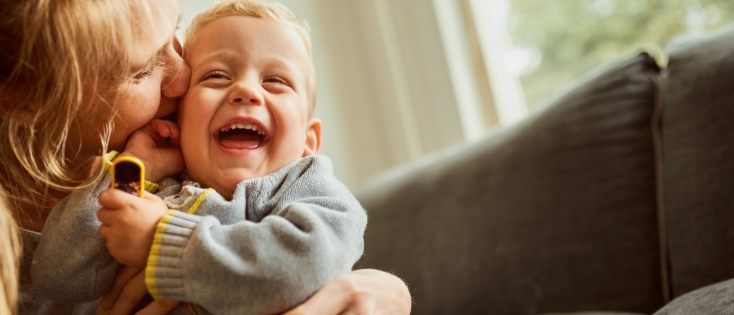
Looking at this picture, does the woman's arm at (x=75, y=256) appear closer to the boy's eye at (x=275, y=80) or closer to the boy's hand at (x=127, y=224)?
the boy's hand at (x=127, y=224)

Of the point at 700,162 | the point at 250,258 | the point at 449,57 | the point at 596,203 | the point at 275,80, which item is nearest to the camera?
the point at 250,258

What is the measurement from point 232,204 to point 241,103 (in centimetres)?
15

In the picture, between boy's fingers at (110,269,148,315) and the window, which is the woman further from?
the window

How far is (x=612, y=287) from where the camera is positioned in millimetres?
1331

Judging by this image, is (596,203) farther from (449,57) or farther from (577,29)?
(449,57)

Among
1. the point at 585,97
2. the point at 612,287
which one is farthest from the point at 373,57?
the point at 612,287

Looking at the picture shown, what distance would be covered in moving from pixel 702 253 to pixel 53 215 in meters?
1.12

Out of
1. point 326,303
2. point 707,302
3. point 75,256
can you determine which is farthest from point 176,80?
point 707,302

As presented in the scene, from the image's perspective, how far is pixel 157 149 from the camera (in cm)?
88

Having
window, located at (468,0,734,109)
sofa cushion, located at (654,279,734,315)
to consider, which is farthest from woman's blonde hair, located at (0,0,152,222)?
window, located at (468,0,734,109)

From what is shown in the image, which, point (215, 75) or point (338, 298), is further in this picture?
point (215, 75)

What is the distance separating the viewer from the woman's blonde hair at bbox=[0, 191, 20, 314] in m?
0.75

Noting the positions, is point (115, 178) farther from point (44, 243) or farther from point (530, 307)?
point (530, 307)

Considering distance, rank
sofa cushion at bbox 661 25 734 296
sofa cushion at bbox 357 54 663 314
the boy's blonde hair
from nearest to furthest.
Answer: the boy's blonde hair
sofa cushion at bbox 661 25 734 296
sofa cushion at bbox 357 54 663 314
